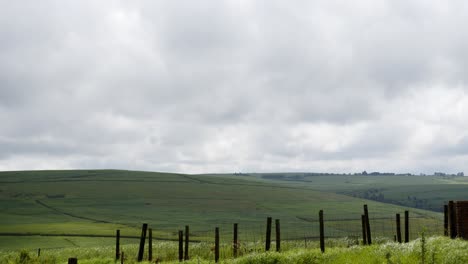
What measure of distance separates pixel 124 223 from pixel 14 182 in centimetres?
7116

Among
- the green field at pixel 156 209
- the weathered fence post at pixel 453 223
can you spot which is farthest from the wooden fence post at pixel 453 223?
the green field at pixel 156 209

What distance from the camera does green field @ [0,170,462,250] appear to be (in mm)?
88562

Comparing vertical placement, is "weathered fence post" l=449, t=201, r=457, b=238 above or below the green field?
above

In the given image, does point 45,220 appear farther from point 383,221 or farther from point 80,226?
point 383,221

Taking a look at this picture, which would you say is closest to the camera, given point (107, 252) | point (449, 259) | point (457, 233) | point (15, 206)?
point (449, 259)

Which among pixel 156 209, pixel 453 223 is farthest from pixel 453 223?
pixel 156 209

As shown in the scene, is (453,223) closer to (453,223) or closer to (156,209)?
(453,223)

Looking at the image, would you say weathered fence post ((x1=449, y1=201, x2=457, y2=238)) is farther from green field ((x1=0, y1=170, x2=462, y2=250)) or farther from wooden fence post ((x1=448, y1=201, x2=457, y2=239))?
green field ((x1=0, y1=170, x2=462, y2=250))

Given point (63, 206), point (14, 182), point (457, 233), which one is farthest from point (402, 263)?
point (14, 182)

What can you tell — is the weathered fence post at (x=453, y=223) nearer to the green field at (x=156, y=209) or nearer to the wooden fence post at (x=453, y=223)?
the wooden fence post at (x=453, y=223)

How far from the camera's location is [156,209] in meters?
127

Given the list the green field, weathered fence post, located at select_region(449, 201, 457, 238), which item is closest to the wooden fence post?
weathered fence post, located at select_region(449, 201, 457, 238)

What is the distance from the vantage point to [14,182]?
6211 inches

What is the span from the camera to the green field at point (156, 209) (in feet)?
291
